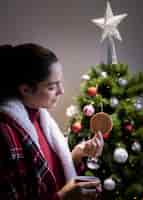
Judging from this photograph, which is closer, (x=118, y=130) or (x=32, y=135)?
(x=32, y=135)

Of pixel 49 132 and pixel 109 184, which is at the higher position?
pixel 49 132

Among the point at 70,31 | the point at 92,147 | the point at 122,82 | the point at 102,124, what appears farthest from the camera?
the point at 70,31

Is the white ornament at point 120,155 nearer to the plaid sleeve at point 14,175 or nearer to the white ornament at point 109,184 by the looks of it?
the white ornament at point 109,184

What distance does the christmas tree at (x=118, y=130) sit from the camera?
1.75m

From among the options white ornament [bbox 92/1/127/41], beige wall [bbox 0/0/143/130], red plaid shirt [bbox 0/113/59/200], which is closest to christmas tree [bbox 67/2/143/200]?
white ornament [bbox 92/1/127/41]

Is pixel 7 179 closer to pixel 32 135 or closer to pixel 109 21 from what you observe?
pixel 32 135

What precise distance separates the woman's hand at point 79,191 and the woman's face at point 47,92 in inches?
12.0

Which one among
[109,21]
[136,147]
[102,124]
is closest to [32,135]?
[102,124]

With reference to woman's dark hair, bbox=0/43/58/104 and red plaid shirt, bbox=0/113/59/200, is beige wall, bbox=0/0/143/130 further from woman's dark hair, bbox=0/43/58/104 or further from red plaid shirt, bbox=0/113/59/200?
red plaid shirt, bbox=0/113/59/200

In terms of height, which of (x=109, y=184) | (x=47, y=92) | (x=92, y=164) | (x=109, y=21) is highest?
(x=109, y=21)

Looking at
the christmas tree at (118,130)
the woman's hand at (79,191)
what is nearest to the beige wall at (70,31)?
the christmas tree at (118,130)

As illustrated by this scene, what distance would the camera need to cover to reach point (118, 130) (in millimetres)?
1754

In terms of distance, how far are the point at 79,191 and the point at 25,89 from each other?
1.34 ft

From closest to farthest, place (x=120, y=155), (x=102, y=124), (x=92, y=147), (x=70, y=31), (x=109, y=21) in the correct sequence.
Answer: (x=92, y=147)
(x=102, y=124)
(x=120, y=155)
(x=109, y=21)
(x=70, y=31)
